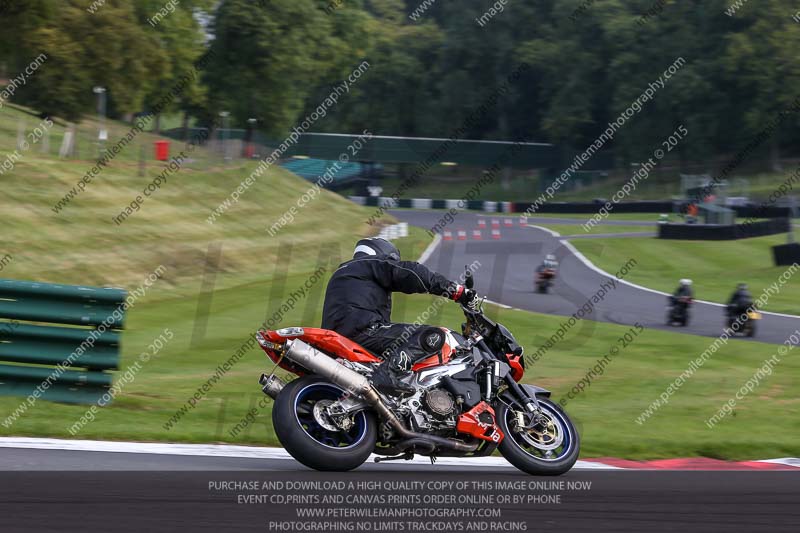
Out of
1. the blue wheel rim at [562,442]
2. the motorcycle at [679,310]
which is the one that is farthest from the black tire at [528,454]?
the motorcycle at [679,310]

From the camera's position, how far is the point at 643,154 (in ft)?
234

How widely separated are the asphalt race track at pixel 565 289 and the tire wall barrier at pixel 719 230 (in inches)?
146

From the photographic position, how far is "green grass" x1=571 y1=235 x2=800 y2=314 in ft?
90.4

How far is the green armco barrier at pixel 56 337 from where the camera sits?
9.12 m

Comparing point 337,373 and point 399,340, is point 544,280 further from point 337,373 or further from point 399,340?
point 337,373

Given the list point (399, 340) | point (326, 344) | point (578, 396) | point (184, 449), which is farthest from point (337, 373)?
point (578, 396)

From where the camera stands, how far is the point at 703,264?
1309 inches

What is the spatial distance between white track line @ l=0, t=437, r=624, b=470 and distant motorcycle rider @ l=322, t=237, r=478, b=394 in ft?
3.36

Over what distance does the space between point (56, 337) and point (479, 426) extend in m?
3.92

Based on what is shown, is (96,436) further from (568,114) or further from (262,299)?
(568,114)

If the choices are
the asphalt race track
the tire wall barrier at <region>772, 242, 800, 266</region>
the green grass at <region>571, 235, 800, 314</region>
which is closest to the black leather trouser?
the asphalt race track

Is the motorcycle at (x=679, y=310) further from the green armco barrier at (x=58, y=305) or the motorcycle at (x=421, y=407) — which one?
the green armco barrier at (x=58, y=305)

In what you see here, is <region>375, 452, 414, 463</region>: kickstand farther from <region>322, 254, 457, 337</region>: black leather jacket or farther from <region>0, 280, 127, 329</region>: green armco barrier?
<region>0, 280, 127, 329</region>: green armco barrier

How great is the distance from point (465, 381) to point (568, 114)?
228 ft
